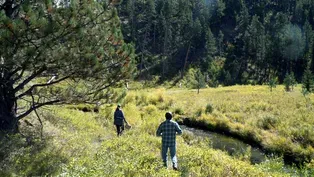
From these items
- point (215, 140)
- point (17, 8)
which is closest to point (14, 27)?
point (17, 8)

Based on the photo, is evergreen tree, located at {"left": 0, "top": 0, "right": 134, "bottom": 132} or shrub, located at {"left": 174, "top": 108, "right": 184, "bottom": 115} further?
shrub, located at {"left": 174, "top": 108, "right": 184, "bottom": 115}

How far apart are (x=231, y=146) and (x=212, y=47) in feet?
176

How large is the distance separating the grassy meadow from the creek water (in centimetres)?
72

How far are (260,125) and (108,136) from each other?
11.0 meters

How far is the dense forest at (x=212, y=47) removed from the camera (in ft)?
228

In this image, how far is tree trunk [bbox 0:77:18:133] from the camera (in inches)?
413

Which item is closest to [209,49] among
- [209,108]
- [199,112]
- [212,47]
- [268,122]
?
[212,47]

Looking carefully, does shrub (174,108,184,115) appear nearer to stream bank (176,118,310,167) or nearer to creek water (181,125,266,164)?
stream bank (176,118,310,167)

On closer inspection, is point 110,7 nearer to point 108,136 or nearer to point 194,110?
point 108,136

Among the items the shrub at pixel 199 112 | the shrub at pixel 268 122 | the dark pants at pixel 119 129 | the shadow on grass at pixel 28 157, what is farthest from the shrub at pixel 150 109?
the shadow on grass at pixel 28 157

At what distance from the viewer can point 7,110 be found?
34.8 feet

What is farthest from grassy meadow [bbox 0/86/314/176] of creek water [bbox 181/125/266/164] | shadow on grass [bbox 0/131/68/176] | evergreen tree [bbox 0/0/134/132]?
evergreen tree [bbox 0/0/134/132]

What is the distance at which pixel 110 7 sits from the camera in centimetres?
1033

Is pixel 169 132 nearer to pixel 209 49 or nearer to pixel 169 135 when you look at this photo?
pixel 169 135
